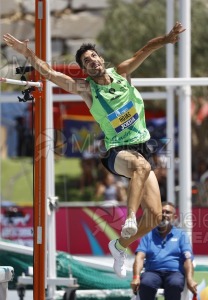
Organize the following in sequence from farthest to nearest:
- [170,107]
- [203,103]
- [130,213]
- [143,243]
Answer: [203,103]
[170,107]
[143,243]
[130,213]

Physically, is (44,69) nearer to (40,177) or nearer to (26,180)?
(40,177)

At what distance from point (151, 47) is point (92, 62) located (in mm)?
462

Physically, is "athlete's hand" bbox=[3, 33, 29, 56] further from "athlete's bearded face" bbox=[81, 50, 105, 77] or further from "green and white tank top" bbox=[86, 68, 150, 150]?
"green and white tank top" bbox=[86, 68, 150, 150]

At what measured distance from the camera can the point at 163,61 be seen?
21.8 metres

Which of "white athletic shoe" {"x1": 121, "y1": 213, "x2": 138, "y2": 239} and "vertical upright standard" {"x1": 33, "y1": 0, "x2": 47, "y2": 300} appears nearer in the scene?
"white athletic shoe" {"x1": 121, "y1": 213, "x2": 138, "y2": 239}

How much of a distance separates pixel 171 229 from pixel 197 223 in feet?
2.93

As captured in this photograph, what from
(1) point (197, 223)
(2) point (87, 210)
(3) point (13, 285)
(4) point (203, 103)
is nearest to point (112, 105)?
(1) point (197, 223)

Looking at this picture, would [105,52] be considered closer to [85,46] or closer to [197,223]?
A: [197,223]

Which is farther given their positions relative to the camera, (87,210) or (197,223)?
(87,210)

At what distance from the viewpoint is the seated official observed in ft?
26.2

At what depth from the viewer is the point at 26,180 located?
79.7 ft

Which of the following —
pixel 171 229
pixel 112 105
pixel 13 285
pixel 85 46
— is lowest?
pixel 13 285

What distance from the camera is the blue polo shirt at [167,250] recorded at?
8156 millimetres

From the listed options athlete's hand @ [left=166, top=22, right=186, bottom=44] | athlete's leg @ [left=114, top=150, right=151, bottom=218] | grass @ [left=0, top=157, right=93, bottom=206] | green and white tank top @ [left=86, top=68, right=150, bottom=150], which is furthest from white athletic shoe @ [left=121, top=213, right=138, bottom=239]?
grass @ [left=0, top=157, right=93, bottom=206]
